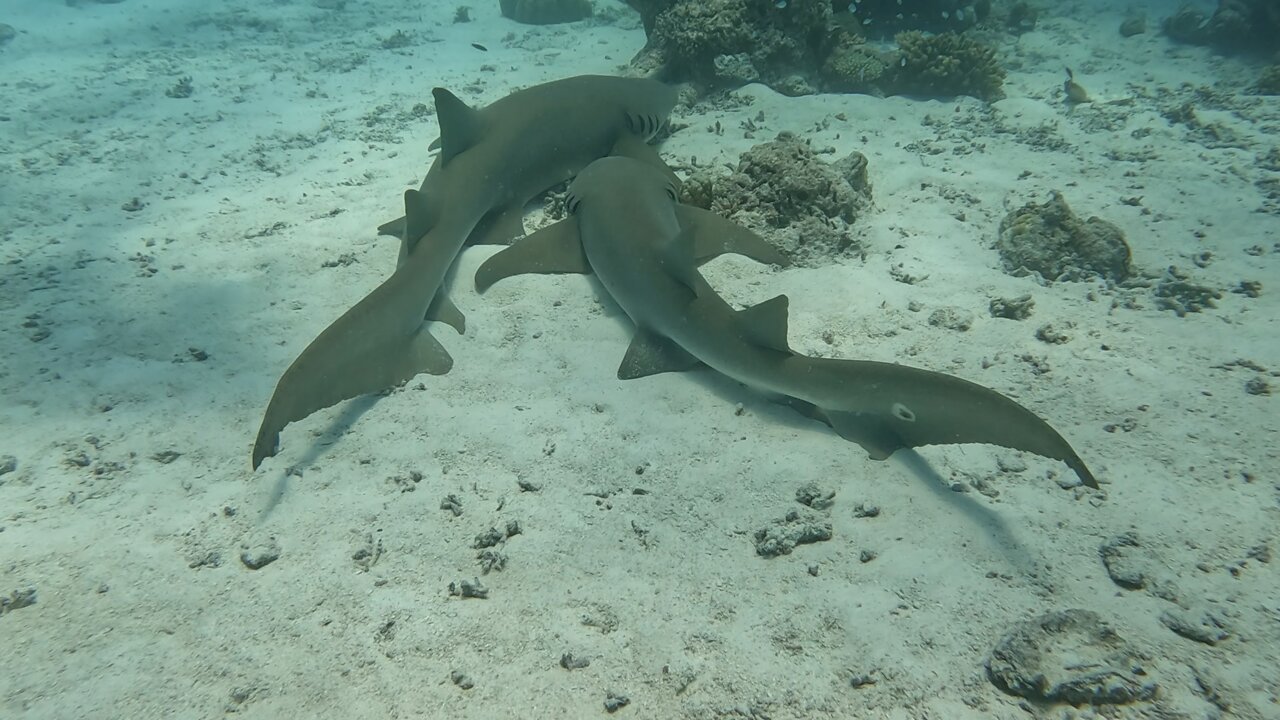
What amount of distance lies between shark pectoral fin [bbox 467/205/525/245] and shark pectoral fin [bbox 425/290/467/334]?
3.47 ft

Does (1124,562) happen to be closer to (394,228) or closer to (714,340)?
(714,340)

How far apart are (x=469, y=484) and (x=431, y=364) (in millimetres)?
1102

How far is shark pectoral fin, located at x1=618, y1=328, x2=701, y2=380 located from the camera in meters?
3.96

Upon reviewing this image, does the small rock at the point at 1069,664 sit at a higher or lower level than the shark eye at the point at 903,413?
lower

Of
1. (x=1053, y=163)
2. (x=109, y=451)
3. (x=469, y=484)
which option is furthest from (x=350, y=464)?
(x=1053, y=163)

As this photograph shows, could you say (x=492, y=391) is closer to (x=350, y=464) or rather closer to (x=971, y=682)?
(x=350, y=464)

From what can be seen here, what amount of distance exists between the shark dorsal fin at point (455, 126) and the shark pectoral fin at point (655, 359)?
8.70 feet

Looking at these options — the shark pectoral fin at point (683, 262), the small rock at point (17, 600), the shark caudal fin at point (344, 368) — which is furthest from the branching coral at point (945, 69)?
the small rock at point (17, 600)

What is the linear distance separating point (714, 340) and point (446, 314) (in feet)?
6.87

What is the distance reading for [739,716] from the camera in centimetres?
219

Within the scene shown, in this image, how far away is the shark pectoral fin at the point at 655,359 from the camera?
156 inches

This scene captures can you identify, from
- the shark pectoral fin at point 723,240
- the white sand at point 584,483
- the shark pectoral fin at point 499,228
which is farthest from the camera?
the shark pectoral fin at point 499,228

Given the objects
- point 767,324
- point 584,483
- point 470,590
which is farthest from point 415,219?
point 470,590

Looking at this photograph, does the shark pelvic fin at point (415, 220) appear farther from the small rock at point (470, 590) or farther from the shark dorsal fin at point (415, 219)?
the small rock at point (470, 590)
